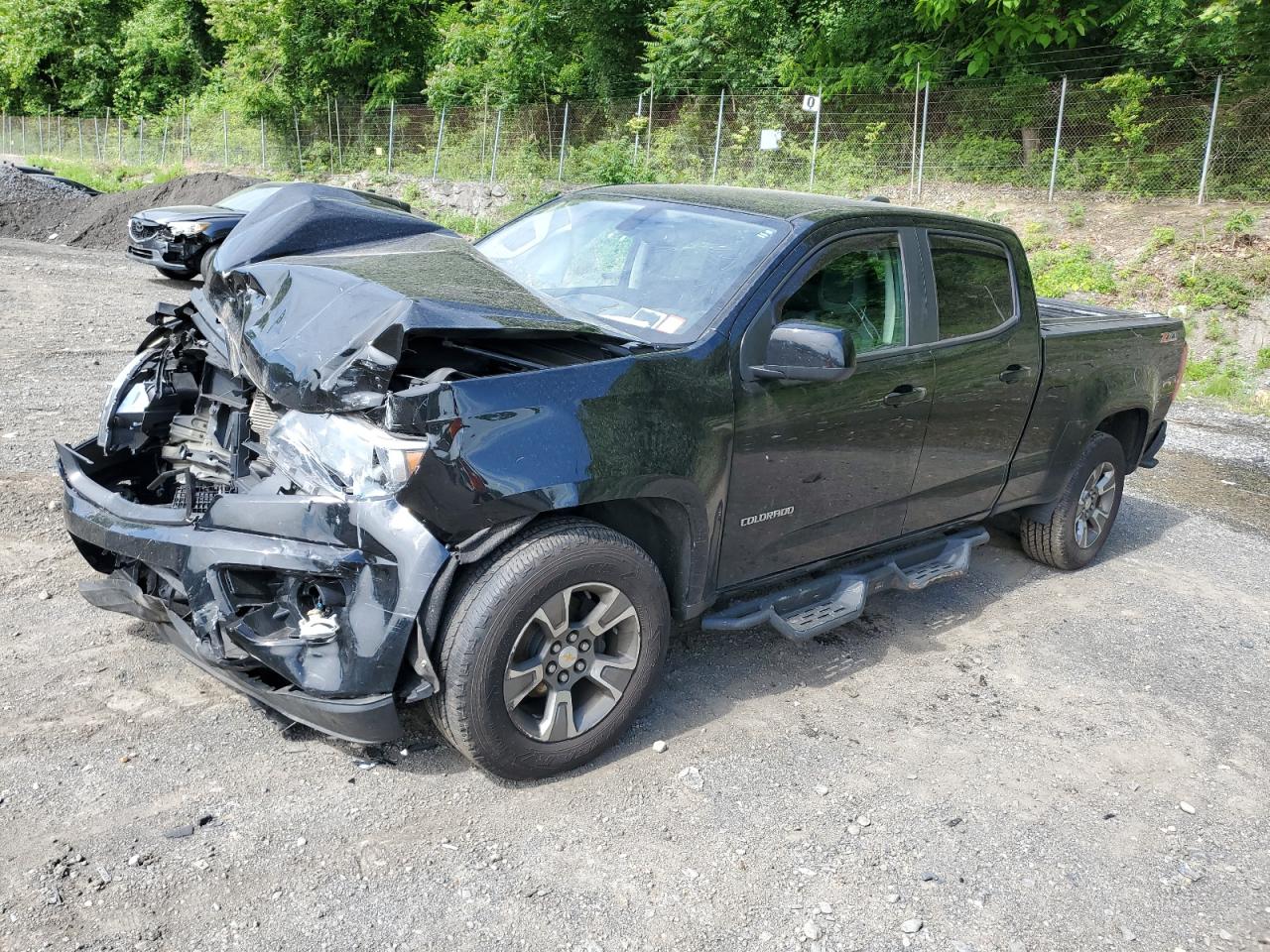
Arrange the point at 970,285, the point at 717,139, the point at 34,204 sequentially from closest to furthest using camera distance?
the point at 970,285
the point at 717,139
the point at 34,204

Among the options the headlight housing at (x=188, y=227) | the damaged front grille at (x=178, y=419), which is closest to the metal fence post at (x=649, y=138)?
the headlight housing at (x=188, y=227)

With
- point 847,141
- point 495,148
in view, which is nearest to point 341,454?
point 847,141

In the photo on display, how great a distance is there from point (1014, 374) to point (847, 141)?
1599cm

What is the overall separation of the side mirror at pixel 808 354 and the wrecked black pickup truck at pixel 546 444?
0.01 m

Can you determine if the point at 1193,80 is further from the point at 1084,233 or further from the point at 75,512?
the point at 75,512

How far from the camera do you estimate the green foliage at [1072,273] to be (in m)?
14.3

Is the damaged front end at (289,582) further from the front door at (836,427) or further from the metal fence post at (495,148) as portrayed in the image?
the metal fence post at (495,148)

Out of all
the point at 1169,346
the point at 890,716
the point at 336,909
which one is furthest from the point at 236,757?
the point at 1169,346

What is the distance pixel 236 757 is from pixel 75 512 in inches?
42.1

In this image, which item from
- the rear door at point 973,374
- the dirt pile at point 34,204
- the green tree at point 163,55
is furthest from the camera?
the green tree at point 163,55

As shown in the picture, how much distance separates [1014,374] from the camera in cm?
498

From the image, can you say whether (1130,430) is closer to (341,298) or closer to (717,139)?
(341,298)

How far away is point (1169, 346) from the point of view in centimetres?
611

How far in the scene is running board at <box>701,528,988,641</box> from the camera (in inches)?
161
